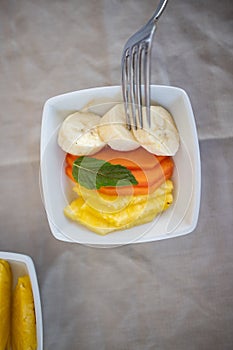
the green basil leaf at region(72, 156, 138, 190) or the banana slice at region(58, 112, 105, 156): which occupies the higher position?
the banana slice at region(58, 112, 105, 156)

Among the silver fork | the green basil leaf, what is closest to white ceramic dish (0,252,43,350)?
the green basil leaf

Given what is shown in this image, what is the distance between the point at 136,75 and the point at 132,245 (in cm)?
25

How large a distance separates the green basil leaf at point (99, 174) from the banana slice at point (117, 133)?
3cm

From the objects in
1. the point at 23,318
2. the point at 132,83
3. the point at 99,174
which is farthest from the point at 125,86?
the point at 23,318

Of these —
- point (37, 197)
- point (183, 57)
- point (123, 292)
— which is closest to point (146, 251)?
point (123, 292)

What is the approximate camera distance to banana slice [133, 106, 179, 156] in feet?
2.26

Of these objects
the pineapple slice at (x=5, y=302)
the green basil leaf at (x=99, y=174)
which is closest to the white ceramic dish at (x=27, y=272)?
the pineapple slice at (x=5, y=302)

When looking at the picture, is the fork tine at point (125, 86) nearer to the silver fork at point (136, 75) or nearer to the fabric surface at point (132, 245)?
the silver fork at point (136, 75)

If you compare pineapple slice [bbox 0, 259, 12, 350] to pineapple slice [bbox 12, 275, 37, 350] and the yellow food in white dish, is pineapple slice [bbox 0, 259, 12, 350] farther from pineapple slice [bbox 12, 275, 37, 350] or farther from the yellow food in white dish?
the yellow food in white dish

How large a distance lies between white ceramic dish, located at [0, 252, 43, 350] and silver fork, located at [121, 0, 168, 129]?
0.76 feet

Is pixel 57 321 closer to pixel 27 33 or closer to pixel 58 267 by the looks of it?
pixel 58 267

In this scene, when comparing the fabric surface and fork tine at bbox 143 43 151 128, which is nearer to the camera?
fork tine at bbox 143 43 151 128

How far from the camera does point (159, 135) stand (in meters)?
0.69

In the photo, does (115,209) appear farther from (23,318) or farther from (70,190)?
(23,318)
